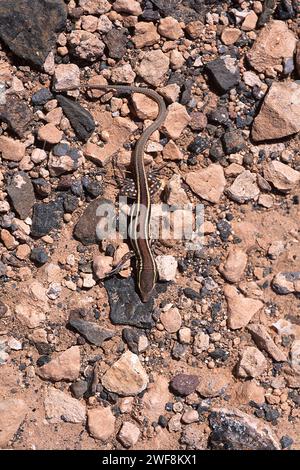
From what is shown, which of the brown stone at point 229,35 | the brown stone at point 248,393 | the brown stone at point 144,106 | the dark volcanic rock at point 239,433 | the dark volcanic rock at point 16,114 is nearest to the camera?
the dark volcanic rock at point 239,433

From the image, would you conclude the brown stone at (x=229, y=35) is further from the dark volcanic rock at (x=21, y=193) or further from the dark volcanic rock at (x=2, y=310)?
the dark volcanic rock at (x=2, y=310)

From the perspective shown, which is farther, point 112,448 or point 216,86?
point 216,86

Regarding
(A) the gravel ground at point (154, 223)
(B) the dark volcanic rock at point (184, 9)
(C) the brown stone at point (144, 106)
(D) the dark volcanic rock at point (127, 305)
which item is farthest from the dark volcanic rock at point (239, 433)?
(B) the dark volcanic rock at point (184, 9)

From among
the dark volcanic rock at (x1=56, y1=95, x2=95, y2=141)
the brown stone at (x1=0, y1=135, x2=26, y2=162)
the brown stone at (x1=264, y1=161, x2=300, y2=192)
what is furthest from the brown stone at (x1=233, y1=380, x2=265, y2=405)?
the brown stone at (x1=0, y1=135, x2=26, y2=162)

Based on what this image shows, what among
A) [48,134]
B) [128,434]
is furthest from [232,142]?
[128,434]

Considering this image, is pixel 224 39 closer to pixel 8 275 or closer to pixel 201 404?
pixel 8 275

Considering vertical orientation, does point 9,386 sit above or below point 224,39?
below

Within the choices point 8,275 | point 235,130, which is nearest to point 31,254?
point 8,275

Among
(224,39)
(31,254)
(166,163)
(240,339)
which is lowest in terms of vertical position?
(240,339)
